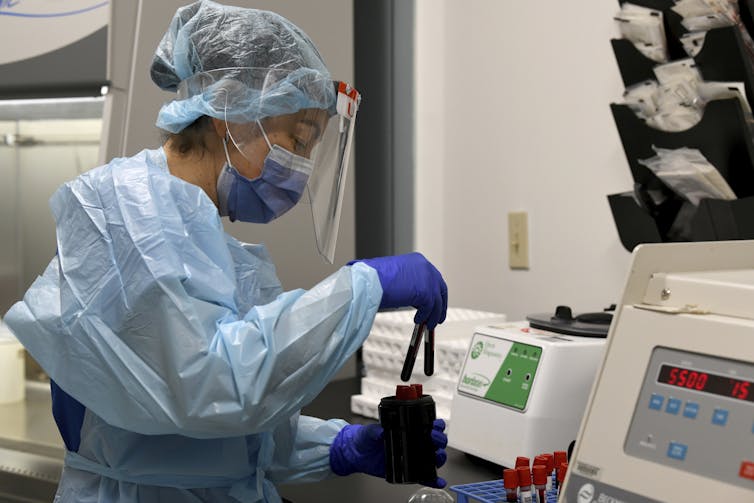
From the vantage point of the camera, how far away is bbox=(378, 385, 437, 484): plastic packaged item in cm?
126

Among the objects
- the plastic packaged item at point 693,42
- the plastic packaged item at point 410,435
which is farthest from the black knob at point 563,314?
the plastic packaged item at point 693,42

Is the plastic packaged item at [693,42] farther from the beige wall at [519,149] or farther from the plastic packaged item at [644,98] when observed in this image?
the beige wall at [519,149]

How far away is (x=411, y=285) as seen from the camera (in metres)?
1.21

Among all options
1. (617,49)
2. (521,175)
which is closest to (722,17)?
(617,49)

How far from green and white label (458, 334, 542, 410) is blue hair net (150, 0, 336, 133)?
1.70 feet

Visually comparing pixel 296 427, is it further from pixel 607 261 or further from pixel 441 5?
pixel 441 5

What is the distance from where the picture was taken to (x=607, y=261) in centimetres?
204

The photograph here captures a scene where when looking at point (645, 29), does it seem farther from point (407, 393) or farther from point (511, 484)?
point (511, 484)

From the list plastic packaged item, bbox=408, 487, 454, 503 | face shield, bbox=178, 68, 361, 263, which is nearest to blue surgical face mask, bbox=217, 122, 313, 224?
face shield, bbox=178, 68, 361, 263

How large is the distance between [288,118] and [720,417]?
796 mm

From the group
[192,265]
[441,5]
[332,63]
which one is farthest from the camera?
[441,5]

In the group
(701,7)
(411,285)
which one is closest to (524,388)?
(411,285)

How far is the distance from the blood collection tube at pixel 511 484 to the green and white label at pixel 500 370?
13.7 inches

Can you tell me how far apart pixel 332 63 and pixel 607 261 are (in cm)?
88
